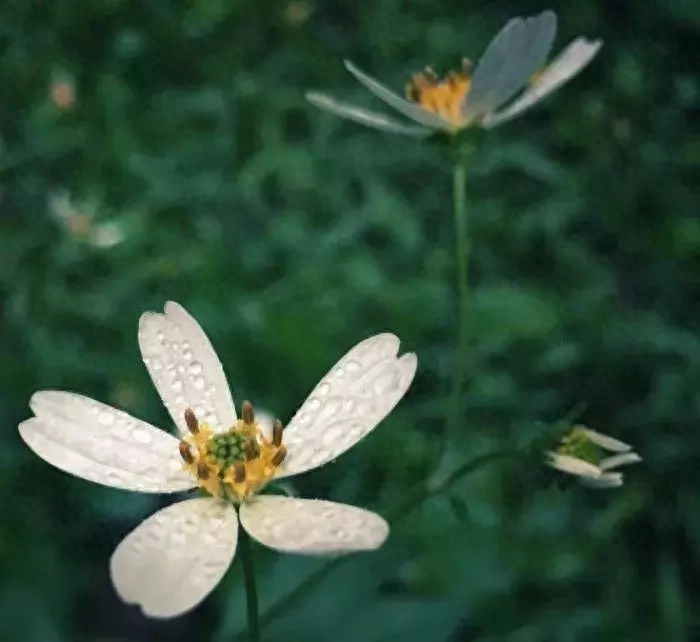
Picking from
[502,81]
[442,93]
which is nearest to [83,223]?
[442,93]

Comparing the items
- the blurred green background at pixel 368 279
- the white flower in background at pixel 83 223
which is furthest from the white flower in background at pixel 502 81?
the white flower in background at pixel 83 223

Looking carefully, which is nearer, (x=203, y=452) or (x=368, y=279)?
(x=203, y=452)

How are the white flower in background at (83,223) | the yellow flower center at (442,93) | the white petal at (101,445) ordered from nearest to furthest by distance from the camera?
the white petal at (101,445) → the yellow flower center at (442,93) → the white flower in background at (83,223)

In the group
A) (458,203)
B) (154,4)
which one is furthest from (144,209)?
(458,203)

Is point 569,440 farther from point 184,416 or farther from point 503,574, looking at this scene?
point 503,574

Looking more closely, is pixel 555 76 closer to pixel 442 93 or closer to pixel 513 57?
pixel 513 57

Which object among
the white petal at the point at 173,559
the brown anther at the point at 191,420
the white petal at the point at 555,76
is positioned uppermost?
the white petal at the point at 555,76

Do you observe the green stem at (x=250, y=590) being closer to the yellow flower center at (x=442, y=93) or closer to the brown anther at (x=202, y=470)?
the brown anther at (x=202, y=470)
